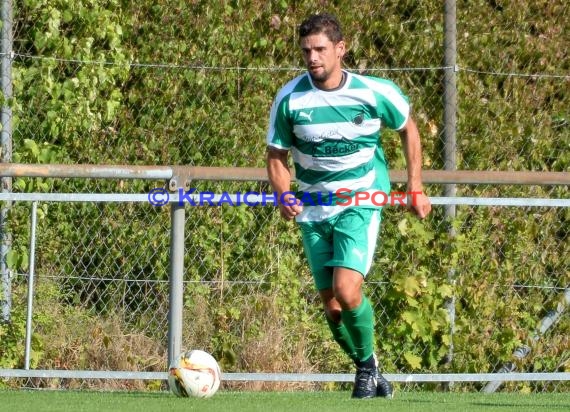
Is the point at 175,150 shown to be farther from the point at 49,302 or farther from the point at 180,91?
the point at 49,302

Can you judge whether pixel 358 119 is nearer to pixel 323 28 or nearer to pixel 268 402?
pixel 323 28

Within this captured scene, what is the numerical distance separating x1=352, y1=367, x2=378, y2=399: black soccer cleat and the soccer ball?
2.32 feet

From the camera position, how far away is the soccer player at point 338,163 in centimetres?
596

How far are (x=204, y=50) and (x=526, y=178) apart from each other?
8.64ft

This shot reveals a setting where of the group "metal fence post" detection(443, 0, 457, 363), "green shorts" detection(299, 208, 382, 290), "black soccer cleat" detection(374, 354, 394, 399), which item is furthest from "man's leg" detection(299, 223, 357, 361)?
"metal fence post" detection(443, 0, 457, 363)

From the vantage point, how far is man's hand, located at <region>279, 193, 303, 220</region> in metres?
5.89

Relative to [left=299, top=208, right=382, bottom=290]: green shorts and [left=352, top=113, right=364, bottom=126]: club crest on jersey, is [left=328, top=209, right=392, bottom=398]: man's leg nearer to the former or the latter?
[left=299, top=208, right=382, bottom=290]: green shorts

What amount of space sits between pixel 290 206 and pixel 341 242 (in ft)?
1.08

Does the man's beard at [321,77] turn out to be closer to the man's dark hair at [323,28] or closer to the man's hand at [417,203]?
the man's dark hair at [323,28]

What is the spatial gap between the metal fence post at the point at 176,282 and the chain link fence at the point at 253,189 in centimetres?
72

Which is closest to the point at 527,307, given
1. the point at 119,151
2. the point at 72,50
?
the point at 119,151

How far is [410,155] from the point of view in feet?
20.3
